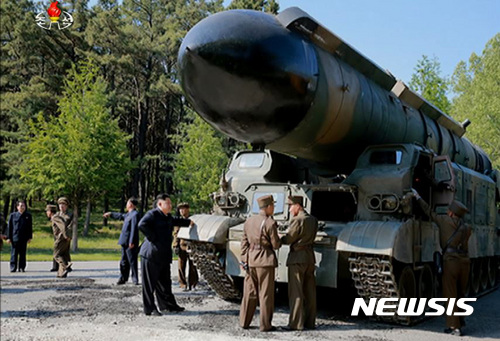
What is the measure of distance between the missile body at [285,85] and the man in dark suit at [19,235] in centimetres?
694

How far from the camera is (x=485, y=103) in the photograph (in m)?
26.1

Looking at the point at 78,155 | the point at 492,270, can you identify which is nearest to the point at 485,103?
the point at 492,270

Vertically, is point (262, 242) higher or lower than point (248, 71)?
lower

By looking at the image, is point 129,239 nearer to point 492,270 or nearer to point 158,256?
point 158,256

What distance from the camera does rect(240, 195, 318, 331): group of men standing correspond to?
6.18 m

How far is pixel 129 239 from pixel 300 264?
406 centimetres

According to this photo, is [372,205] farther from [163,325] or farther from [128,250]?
[128,250]

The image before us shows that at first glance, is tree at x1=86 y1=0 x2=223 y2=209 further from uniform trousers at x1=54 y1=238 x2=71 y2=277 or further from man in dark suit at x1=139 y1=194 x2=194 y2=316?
man in dark suit at x1=139 y1=194 x2=194 y2=316

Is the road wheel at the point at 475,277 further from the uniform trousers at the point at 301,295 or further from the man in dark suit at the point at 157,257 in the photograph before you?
the man in dark suit at the point at 157,257

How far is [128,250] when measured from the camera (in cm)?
933

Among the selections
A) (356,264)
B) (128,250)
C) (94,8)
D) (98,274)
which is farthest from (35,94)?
(356,264)

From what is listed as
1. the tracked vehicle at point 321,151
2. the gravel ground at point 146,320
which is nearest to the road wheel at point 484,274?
the gravel ground at point 146,320

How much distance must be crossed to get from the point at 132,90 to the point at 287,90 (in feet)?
99.9

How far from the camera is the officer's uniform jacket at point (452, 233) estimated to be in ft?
22.0
